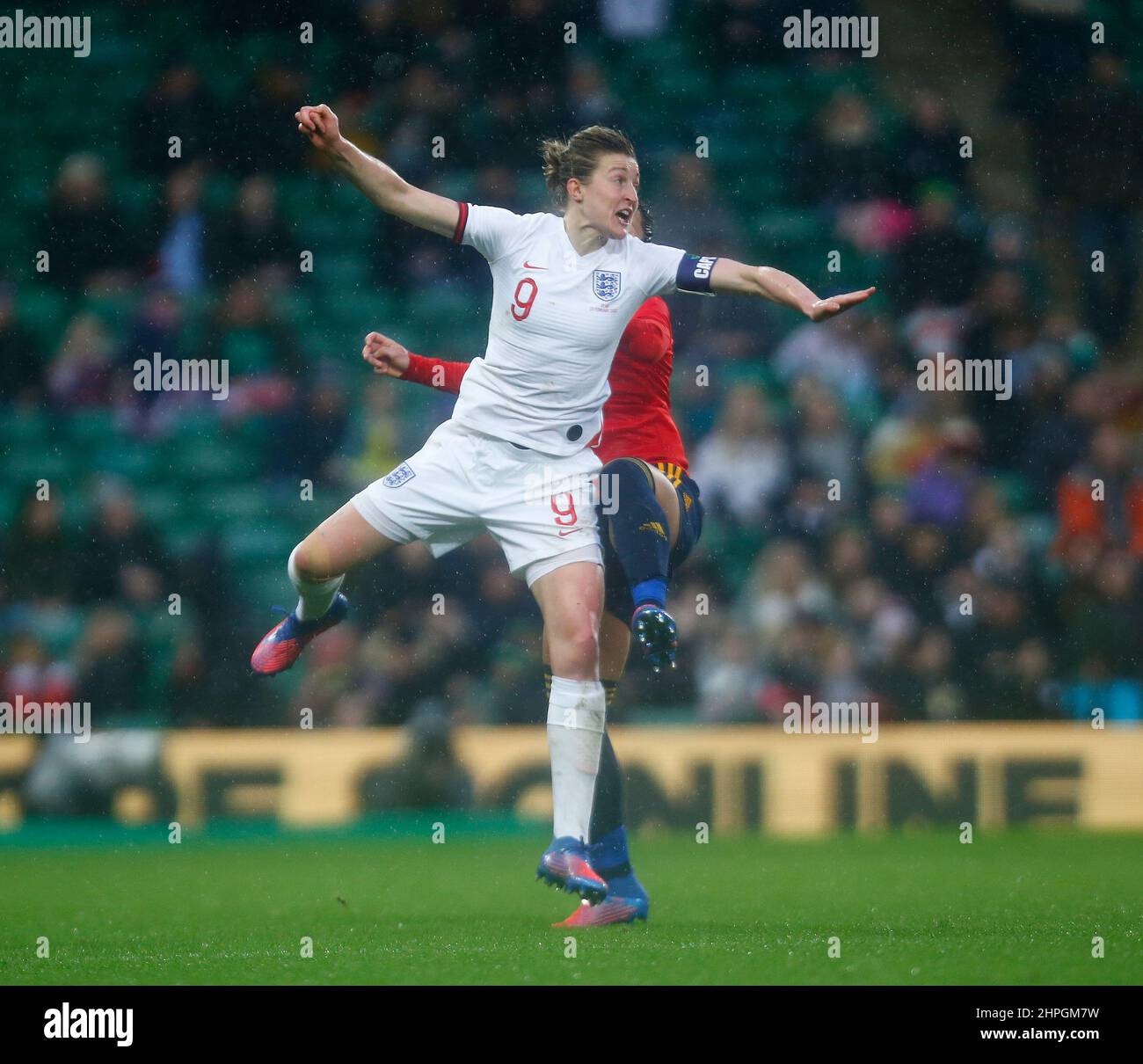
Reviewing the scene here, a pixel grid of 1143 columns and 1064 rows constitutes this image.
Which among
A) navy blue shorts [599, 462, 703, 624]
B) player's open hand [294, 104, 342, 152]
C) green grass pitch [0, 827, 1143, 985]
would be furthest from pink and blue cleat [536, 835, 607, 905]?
player's open hand [294, 104, 342, 152]

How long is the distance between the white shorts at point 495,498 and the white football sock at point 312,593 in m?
0.31

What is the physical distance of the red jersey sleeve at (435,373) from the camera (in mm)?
5695

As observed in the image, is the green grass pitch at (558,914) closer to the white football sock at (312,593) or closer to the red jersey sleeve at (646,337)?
the white football sock at (312,593)

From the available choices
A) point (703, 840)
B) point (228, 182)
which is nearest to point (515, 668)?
point (703, 840)

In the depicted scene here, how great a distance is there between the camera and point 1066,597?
1026cm

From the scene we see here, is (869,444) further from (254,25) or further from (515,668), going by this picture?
(254,25)

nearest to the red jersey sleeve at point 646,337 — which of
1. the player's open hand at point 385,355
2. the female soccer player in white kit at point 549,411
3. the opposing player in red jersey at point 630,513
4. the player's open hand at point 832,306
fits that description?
the opposing player in red jersey at point 630,513

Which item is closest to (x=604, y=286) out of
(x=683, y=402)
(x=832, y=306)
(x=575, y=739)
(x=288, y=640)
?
(x=832, y=306)

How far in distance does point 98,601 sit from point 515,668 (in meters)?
2.43

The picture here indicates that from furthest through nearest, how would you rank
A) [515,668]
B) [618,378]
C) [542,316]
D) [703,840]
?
[515,668] < [703,840] < [618,378] < [542,316]

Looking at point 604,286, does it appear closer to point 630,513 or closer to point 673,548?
point 630,513

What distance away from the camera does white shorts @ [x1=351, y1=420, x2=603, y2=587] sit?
17.4 ft

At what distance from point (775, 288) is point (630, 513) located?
0.80m

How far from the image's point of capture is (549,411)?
538cm
